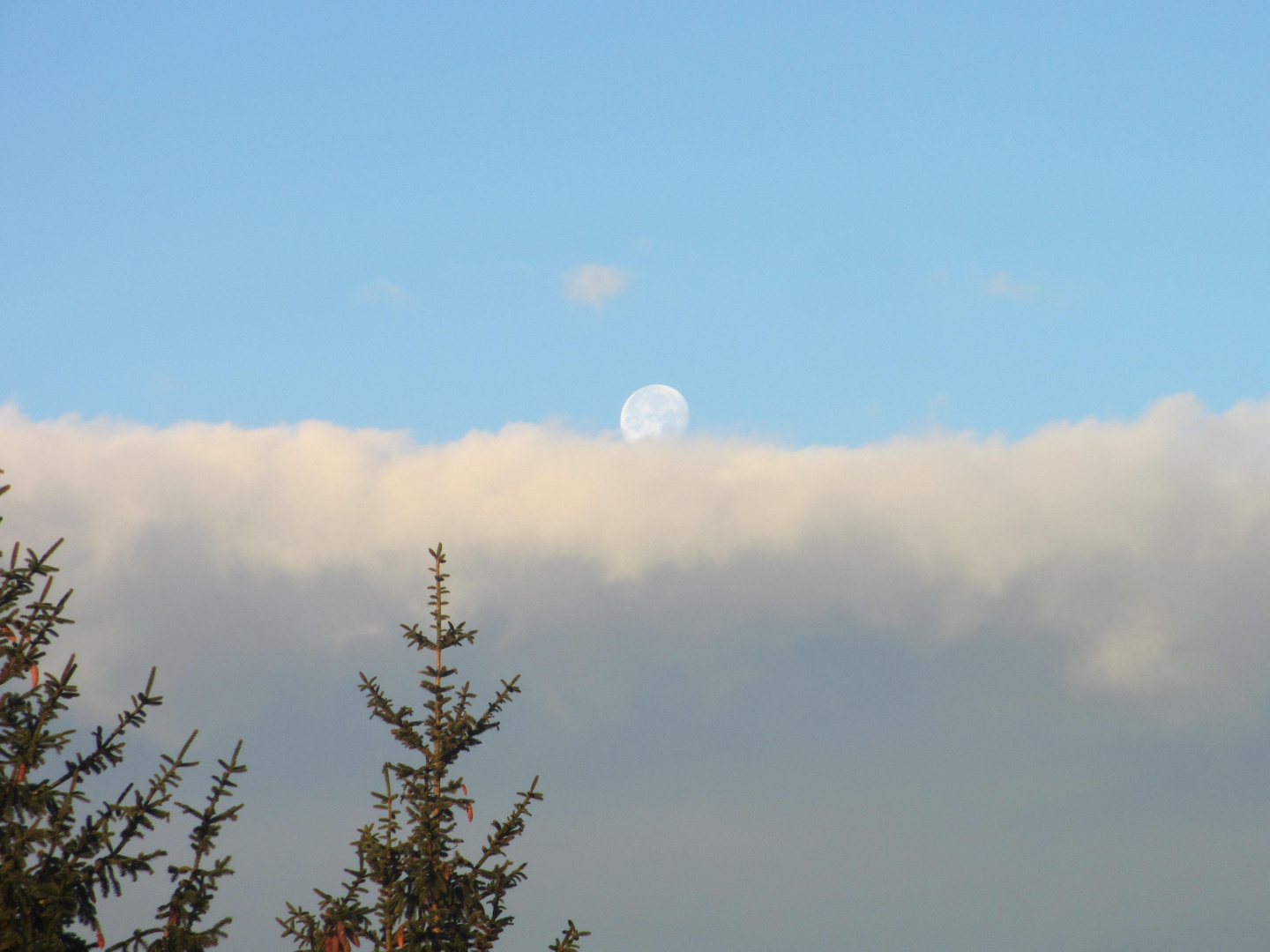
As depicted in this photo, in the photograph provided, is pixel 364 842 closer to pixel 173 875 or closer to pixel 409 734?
pixel 409 734

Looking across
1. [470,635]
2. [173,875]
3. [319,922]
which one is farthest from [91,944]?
[470,635]

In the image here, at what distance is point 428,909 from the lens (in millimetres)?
19656

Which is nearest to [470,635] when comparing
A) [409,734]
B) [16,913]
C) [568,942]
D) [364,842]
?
[409,734]

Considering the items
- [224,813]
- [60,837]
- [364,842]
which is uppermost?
[364,842]

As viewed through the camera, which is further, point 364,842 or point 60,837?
point 364,842

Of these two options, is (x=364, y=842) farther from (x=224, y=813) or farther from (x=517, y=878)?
(x=224, y=813)

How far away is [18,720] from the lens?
454 inches

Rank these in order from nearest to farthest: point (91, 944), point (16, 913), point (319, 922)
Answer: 1. point (16, 913)
2. point (91, 944)
3. point (319, 922)

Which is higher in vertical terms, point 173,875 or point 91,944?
point 173,875

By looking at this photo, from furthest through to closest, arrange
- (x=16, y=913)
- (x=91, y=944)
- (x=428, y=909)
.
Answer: (x=428, y=909), (x=91, y=944), (x=16, y=913)

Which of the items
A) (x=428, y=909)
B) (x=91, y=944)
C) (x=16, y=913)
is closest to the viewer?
(x=16, y=913)

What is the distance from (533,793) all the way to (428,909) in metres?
2.57

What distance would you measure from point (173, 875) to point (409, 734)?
9.56 m

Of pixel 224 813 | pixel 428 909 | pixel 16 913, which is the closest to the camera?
pixel 16 913
